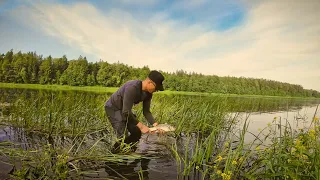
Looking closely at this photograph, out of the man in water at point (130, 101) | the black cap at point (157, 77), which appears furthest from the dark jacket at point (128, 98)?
the black cap at point (157, 77)

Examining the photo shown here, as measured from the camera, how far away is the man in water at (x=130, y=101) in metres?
4.89

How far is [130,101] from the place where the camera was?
496cm

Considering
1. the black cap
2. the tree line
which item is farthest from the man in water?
the tree line

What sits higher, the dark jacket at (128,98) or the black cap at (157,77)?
the black cap at (157,77)

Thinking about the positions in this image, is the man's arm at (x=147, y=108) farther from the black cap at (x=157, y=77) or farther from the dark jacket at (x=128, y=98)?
the black cap at (x=157, y=77)

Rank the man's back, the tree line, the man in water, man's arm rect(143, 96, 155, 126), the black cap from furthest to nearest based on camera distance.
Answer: the tree line, man's arm rect(143, 96, 155, 126), the man's back, the man in water, the black cap

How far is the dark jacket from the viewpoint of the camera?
4945 mm

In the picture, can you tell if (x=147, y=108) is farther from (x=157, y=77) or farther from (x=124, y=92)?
(x=157, y=77)

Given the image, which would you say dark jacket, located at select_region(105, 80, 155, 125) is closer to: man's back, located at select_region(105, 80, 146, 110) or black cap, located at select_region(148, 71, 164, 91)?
man's back, located at select_region(105, 80, 146, 110)

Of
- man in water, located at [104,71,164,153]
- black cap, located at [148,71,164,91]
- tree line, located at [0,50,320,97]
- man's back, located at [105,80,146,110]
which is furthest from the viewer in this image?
tree line, located at [0,50,320,97]

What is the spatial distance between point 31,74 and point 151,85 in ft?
216

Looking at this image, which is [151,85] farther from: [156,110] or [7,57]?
[7,57]

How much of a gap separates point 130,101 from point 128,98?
8 centimetres

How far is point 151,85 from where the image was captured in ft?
16.1
